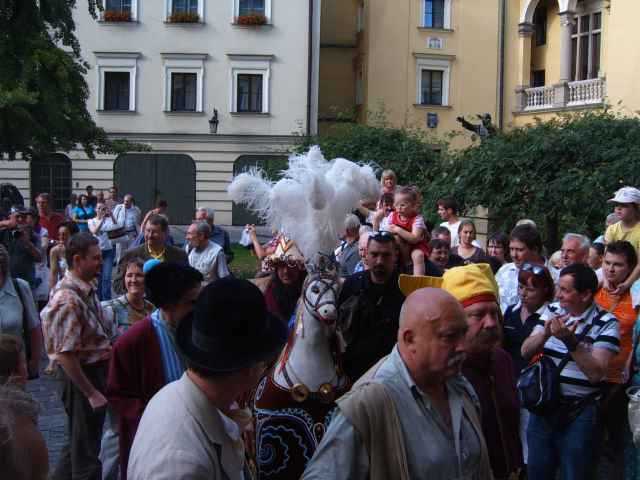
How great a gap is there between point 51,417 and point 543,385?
504 cm

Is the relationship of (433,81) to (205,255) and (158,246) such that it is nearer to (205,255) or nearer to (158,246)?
(205,255)

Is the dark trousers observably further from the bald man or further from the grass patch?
the grass patch

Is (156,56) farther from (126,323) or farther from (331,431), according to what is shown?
(331,431)

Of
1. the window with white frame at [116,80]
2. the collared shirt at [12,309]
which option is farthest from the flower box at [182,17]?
the collared shirt at [12,309]

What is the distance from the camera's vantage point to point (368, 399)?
2.95 meters

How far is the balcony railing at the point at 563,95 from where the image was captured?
32.5 meters

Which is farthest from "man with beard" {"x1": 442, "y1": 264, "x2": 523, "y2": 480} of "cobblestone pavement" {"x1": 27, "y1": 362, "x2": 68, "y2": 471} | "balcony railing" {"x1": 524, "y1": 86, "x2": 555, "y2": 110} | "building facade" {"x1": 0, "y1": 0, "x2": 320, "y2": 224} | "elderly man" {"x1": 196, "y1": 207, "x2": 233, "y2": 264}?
"balcony railing" {"x1": 524, "y1": 86, "x2": 555, "y2": 110}

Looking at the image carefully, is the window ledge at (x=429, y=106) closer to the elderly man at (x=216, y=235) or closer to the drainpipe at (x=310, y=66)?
the drainpipe at (x=310, y=66)

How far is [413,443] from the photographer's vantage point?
116 inches

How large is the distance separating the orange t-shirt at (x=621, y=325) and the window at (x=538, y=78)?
3395 centimetres

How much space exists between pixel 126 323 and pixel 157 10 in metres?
31.6

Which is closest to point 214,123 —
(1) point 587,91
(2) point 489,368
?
(1) point 587,91

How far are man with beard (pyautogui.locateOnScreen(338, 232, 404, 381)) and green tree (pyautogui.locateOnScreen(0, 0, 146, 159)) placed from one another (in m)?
5.40

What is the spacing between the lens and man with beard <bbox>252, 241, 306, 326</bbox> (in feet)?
19.4
